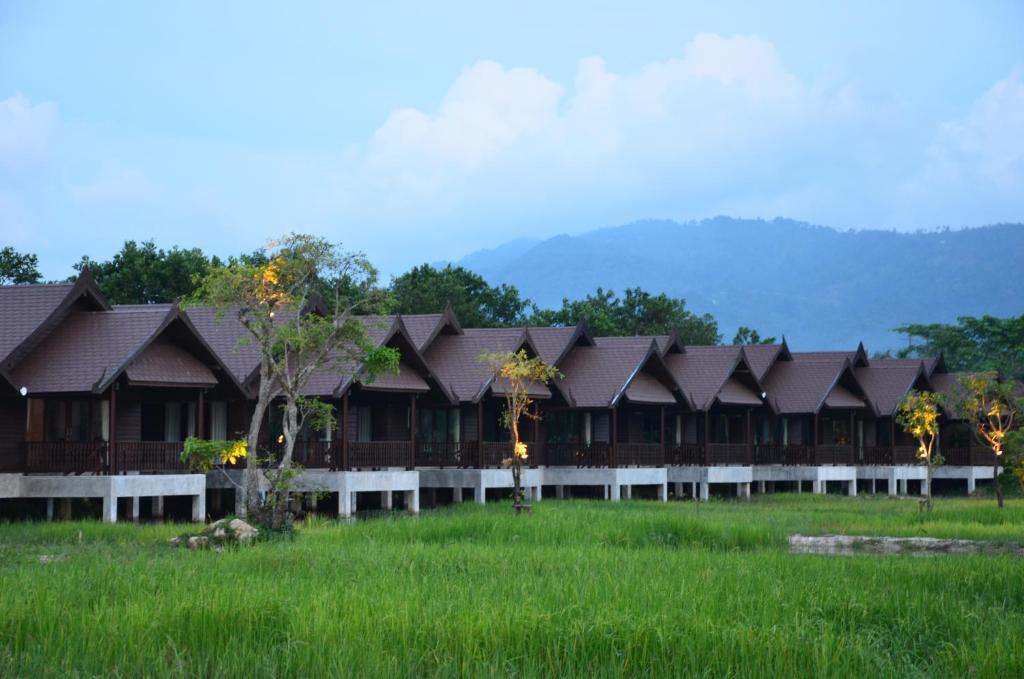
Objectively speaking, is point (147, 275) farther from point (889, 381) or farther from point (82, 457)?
point (889, 381)

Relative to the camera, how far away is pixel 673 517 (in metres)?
24.4

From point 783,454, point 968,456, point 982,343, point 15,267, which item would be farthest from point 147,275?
point 982,343

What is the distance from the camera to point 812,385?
4784 cm

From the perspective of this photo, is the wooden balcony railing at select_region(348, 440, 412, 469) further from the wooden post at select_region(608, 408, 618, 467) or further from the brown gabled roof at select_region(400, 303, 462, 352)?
the wooden post at select_region(608, 408, 618, 467)

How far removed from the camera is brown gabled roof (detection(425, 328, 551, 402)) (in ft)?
116

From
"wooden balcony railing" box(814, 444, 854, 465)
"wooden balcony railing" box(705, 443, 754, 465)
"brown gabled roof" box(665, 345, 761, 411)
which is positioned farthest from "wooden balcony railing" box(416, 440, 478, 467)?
"wooden balcony railing" box(814, 444, 854, 465)

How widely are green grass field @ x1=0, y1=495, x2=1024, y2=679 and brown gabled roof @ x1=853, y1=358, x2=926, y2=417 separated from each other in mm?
32061

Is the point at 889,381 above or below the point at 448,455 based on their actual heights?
above

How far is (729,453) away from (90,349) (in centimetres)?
2275

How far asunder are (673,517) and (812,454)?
24.2 meters

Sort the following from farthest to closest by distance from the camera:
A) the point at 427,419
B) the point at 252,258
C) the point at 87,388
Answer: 1. the point at 252,258
2. the point at 427,419
3. the point at 87,388

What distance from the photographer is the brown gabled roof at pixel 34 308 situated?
27.2 meters

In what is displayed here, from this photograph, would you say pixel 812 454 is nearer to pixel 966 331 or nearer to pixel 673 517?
pixel 673 517

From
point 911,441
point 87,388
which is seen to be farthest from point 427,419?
point 911,441
